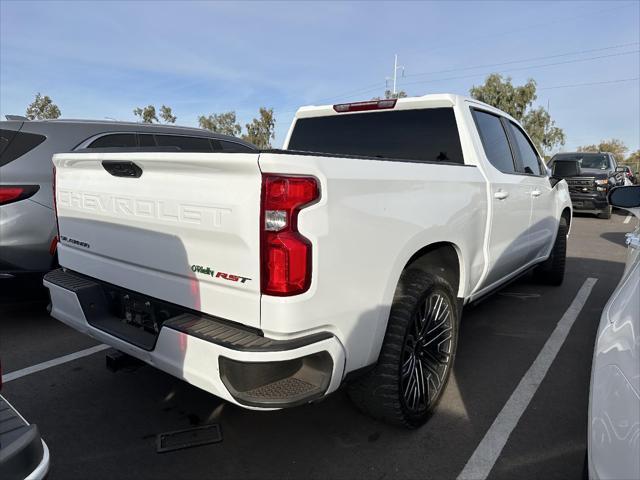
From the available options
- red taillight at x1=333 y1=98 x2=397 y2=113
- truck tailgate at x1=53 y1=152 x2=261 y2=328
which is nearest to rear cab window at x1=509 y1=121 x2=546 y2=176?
red taillight at x1=333 y1=98 x2=397 y2=113

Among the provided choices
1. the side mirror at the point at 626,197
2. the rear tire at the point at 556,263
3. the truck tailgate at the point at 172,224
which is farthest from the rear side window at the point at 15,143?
the rear tire at the point at 556,263

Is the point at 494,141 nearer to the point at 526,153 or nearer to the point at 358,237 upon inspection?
the point at 526,153

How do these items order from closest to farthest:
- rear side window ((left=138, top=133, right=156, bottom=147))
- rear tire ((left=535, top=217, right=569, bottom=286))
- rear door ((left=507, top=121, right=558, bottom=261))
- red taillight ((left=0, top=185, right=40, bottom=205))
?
red taillight ((left=0, top=185, right=40, bottom=205)) < rear door ((left=507, top=121, right=558, bottom=261)) < rear side window ((left=138, top=133, right=156, bottom=147)) < rear tire ((left=535, top=217, right=569, bottom=286))

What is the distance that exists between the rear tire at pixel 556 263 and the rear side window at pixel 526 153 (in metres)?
1.13

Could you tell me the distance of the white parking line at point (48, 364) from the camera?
11.0 ft

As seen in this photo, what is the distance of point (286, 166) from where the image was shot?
5.90 ft

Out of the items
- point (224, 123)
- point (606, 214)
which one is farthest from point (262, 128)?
point (606, 214)

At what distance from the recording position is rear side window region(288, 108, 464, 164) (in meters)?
3.43

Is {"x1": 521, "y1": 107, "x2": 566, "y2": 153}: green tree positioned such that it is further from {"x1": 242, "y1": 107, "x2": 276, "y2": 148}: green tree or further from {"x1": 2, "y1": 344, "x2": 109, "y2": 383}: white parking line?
{"x1": 2, "y1": 344, "x2": 109, "y2": 383}: white parking line

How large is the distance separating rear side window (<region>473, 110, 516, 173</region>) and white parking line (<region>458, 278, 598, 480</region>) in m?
1.54

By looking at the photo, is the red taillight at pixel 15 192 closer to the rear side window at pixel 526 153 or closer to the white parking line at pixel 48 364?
the white parking line at pixel 48 364

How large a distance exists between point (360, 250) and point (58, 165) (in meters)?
2.04

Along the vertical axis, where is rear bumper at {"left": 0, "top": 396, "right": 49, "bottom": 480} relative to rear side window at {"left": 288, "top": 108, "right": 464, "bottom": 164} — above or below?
below

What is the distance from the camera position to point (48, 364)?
3.57 meters
